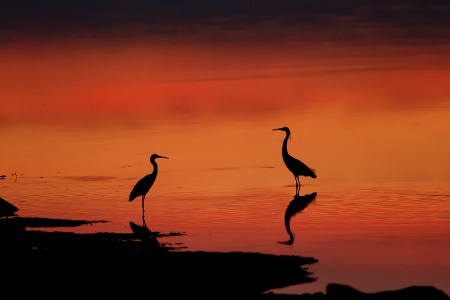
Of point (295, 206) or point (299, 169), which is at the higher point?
point (299, 169)

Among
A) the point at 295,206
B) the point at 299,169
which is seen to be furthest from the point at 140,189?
the point at 299,169

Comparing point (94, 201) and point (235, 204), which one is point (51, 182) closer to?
point (94, 201)

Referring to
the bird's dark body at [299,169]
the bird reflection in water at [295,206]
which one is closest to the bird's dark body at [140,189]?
the bird reflection in water at [295,206]

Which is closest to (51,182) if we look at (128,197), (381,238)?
(128,197)

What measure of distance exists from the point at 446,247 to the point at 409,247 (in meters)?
0.55

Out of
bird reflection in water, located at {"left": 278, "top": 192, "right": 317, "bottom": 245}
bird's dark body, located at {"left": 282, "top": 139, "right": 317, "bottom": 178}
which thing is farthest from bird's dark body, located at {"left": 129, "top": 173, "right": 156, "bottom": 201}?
bird's dark body, located at {"left": 282, "top": 139, "right": 317, "bottom": 178}

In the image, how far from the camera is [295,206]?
24000 millimetres

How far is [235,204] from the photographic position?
24.2 meters

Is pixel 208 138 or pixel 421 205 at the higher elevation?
pixel 208 138

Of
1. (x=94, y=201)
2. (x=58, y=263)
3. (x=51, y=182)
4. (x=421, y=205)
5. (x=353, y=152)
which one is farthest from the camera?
(x=353, y=152)

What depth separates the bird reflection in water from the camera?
2098cm

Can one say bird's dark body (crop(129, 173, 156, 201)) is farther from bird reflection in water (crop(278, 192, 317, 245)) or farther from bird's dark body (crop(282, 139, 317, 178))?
bird's dark body (crop(282, 139, 317, 178))

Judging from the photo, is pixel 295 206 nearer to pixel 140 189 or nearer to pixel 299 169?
pixel 140 189

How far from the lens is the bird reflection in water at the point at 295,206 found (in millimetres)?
20984
